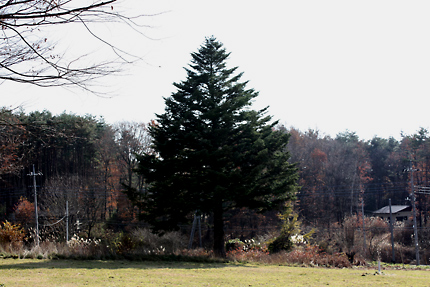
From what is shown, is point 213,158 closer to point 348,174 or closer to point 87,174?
point 87,174

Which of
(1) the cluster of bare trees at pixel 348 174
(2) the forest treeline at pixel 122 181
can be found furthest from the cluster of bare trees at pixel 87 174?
(1) the cluster of bare trees at pixel 348 174

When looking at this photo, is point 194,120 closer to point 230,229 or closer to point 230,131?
point 230,131

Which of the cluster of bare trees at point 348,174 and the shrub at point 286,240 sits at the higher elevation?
the cluster of bare trees at point 348,174

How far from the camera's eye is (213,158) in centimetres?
1750

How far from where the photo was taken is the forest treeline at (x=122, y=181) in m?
34.3

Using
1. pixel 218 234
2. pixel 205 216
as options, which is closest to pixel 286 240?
pixel 218 234

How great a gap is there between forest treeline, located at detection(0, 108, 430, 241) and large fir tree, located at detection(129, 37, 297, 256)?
45.9 feet

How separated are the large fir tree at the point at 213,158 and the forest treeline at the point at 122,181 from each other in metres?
14.0

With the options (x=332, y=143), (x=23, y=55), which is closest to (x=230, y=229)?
(x=332, y=143)

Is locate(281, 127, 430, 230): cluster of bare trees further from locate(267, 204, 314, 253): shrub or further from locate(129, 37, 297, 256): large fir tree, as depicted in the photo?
locate(129, 37, 297, 256): large fir tree

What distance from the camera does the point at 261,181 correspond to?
17.5 metres

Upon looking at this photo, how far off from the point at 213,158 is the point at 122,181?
2674 centimetres

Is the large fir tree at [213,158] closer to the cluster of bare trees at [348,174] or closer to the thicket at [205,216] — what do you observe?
the thicket at [205,216]

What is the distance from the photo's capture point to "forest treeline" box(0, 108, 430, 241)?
3428cm
